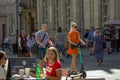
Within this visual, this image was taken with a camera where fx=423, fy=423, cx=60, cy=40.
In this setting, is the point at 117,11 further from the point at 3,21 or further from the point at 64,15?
the point at 3,21

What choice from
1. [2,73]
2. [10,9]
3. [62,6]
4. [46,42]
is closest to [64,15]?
[62,6]

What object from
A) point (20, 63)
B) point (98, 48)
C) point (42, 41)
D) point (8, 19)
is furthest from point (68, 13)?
point (20, 63)

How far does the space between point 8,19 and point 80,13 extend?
17.8 m

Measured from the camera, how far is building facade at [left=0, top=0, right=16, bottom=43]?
5272 centimetres

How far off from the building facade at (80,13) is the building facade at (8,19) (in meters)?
8.89

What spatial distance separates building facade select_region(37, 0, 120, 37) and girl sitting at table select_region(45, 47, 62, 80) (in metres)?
26.7

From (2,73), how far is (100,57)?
1223 cm

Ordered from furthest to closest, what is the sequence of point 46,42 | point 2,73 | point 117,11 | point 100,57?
point 117,11 → point 100,57 → point 46,42 → point 2,73

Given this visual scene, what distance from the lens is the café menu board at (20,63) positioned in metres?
9.98

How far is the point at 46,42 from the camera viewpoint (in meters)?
14.9

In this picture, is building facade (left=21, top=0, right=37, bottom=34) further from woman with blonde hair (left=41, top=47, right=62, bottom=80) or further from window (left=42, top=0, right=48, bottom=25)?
woman with blonde hair (left=41, top=47, right=62, bottom=80)

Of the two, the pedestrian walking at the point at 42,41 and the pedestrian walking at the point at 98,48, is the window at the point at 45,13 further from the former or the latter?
the pedestrian walking at the point at 42,41

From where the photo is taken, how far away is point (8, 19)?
176 ft

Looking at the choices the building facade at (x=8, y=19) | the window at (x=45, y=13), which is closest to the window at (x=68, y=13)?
the window at (x=45, y=13)
